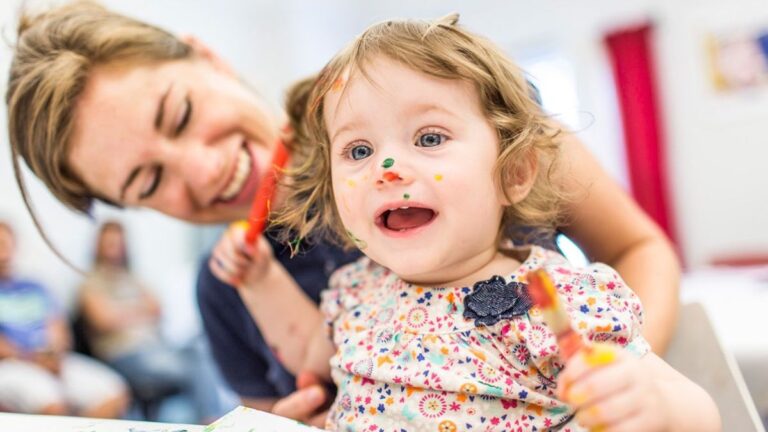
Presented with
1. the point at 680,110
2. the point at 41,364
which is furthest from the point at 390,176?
the point at 680,110

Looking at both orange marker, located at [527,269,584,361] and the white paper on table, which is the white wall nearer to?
the white paper on table

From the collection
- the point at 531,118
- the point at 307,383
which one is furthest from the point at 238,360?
the point at 531,118

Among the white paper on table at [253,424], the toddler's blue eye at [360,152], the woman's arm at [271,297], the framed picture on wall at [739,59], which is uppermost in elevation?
the toddler's blue eye at [360,152]

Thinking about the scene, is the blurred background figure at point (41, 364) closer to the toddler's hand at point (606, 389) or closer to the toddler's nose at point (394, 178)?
the toddler's nose at point (394, 178)

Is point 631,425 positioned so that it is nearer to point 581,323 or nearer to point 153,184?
point 581,323

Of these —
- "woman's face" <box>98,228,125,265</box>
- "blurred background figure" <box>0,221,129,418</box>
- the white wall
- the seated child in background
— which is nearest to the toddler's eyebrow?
the seated child in background

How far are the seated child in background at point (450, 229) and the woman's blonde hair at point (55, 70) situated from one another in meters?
0.34

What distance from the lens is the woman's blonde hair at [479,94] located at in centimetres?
49

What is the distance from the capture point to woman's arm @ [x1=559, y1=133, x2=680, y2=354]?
0.60 metres

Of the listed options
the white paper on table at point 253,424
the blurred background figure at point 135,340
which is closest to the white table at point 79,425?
the white paper on table at point 253,424

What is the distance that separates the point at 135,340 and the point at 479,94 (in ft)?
6.85

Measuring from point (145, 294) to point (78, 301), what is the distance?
0.29m

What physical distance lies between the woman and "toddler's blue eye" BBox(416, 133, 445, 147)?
0.19m

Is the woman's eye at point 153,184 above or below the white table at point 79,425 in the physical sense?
above
